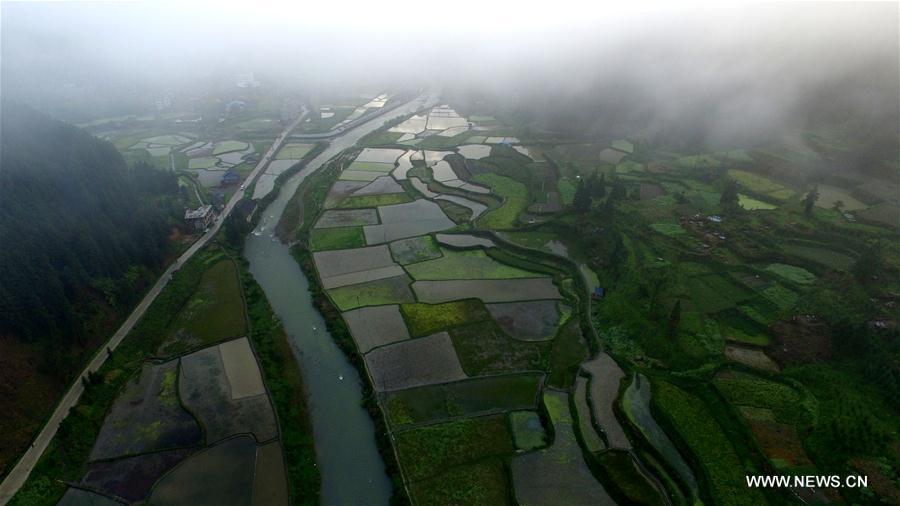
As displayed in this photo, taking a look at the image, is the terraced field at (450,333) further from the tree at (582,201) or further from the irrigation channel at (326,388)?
the tree at (582,201)

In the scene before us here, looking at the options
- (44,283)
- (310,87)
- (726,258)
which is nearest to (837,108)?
(726,258)

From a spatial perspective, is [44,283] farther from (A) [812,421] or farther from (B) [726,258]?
(B) [726,258]

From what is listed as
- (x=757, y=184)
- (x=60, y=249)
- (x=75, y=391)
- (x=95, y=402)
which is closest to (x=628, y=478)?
(x=95, y=402)

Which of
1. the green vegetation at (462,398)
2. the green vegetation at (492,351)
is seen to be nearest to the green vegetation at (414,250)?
the green vegetation at (492,351)

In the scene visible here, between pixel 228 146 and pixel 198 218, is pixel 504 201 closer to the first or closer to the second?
pixel 198 218

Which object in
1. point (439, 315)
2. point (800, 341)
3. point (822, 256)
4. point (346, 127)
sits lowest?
point (439, 315)

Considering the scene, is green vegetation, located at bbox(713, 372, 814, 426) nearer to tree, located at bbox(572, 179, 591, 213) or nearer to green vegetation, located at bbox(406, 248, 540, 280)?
green vegetation, located at bbox(406, 248, 540, 280)
